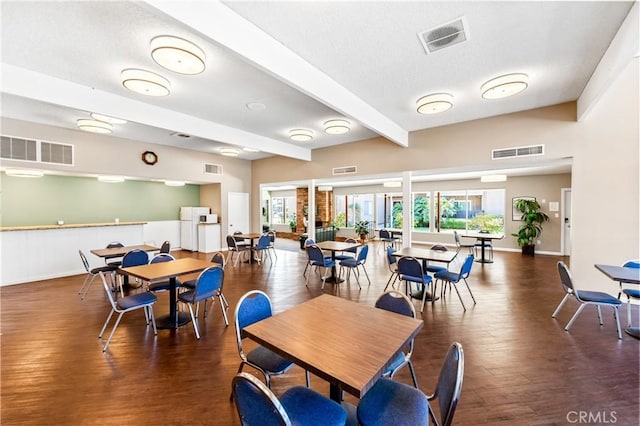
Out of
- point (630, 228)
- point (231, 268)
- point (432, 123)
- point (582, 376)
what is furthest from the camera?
point (231, 268)

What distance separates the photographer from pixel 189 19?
6.81 feet

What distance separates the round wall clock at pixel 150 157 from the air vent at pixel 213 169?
4.70ft

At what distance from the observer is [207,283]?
10.3 ft

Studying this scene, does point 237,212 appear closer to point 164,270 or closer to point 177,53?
point 164,270

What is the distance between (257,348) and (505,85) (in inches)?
166

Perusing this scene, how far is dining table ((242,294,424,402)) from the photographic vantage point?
1.25 meters

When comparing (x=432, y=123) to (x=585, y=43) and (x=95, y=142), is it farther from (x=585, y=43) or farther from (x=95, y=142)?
(x=95, y=142)

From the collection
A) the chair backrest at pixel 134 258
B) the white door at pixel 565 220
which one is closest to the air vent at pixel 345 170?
the chair backrest at pixel 134 258

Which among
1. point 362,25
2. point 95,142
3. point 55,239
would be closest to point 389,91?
point 362,25

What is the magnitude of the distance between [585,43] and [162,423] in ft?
17.6

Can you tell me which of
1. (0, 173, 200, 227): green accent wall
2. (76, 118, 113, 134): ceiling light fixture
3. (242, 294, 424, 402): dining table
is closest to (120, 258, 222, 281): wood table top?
(242, 294, 424, 402): dining table

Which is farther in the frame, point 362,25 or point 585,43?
point 585,43

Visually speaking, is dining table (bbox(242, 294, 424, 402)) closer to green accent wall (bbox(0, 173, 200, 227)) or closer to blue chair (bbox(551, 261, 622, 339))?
blue chair (bbox(551, 261, 622, 339))

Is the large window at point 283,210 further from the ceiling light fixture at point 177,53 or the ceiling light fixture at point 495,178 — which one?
the ceiling light fixture at point 177,53
